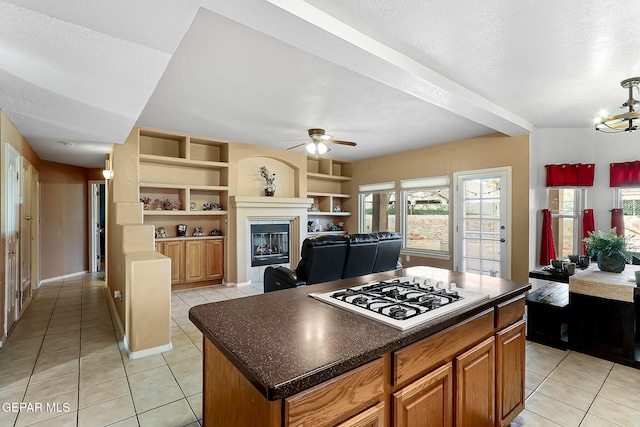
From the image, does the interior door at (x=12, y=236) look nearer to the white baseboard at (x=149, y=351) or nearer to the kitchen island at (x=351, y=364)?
the white baseboard at (x=149, y=351)

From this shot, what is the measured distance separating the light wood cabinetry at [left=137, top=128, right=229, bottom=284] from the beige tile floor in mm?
1903

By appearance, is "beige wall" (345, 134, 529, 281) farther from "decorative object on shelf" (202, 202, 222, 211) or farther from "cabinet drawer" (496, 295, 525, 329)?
"decorative object on shelf" (202, 202, 222, 211)

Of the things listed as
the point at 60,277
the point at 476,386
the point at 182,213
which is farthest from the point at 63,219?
the point at 476,386

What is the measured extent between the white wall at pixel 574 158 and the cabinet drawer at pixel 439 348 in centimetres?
383

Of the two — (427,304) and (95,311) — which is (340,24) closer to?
(427,304)

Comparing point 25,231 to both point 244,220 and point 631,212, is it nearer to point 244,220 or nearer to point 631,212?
point 244,220

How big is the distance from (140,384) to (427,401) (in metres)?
2.19

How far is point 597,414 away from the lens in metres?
2.06

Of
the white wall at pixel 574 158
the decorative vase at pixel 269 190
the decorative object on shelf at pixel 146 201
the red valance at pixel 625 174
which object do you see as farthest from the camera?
the decorative vase at pixel 269 190

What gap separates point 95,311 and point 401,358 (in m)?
4.47

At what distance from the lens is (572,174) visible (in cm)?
459

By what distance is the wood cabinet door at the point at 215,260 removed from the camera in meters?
5.50

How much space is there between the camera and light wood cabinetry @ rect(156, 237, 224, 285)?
509 centimetres

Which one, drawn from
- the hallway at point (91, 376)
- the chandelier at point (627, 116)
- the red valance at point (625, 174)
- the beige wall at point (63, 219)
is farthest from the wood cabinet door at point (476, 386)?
the beige wall at point (63, 219)
